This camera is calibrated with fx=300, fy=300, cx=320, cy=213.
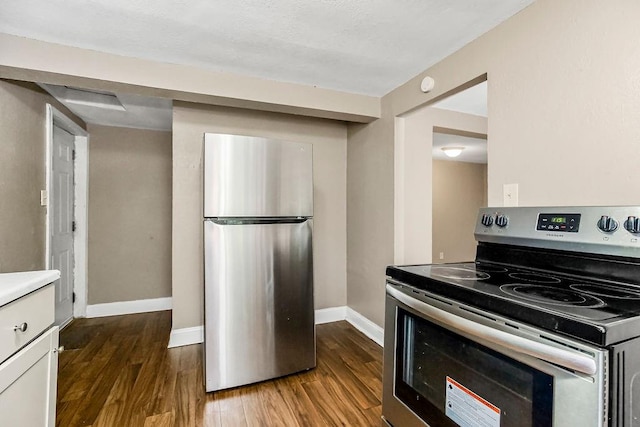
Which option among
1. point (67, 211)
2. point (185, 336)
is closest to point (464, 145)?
point (185, 336)

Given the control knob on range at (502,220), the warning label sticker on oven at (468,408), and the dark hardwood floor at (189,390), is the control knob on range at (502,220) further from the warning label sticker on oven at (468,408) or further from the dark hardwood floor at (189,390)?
the dark hardwood floor at (189,390)

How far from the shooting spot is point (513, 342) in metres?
0.77

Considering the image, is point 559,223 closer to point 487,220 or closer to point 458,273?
point 487,220

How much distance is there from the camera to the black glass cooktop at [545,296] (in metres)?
0.65

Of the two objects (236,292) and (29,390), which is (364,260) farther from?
(29,390)

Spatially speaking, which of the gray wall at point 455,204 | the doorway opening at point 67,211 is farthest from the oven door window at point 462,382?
the gray wall at point 455,204

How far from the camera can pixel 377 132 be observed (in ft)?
9.03

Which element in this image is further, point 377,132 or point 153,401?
point 377,132

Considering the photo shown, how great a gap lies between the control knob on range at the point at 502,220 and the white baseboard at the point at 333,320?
1613mm

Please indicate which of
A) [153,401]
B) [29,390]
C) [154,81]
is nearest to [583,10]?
[154,81]

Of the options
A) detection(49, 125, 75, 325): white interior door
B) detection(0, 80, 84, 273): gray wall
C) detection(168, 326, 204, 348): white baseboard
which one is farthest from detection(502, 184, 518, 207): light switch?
detection(49, 125, 75, 325): white interior door

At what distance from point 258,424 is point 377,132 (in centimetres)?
236

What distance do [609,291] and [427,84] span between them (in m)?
1.64

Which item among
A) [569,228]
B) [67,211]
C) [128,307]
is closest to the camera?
[569,228]
